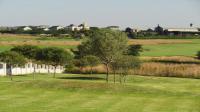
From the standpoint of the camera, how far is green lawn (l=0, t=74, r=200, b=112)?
26625 millimetres

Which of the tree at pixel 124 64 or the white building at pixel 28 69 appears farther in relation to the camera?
the white building at pixel 28 69

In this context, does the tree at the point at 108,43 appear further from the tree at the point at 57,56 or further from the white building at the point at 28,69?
the white building at the point at 28,69

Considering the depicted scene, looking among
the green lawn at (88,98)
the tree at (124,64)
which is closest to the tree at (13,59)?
the tree at (124,64)

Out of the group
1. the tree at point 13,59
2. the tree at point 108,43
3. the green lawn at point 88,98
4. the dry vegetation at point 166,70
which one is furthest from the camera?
the dry vegetation at point 166,70

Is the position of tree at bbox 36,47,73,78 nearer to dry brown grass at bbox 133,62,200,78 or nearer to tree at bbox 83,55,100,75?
tree at bbox 83,55,100,75

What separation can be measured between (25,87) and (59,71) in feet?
114

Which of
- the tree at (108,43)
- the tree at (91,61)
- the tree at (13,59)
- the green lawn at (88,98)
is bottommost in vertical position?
the green lawn at (88,98)

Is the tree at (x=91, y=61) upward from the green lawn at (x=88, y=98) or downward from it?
upward

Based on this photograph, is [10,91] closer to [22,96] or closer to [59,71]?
[22,96]

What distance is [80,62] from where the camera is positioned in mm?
65000

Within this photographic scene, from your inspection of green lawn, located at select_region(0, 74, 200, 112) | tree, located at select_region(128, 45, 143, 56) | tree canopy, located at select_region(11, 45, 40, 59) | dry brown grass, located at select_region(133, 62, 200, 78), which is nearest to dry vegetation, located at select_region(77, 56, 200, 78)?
dry brown grass, located at select_region(133, 62, 200, 78)

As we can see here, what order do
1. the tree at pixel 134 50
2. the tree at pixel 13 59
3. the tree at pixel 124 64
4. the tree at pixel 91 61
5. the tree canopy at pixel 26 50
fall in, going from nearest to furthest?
the tree at pixel 124 64, the tree at pixel 13 59, the tree at pixel 91 61, the tree canopy at pixel 26 50, the tree at pixel 134 50

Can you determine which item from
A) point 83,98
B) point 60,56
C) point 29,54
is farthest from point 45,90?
point 29,54

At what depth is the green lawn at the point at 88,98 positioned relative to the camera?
26.6 m
